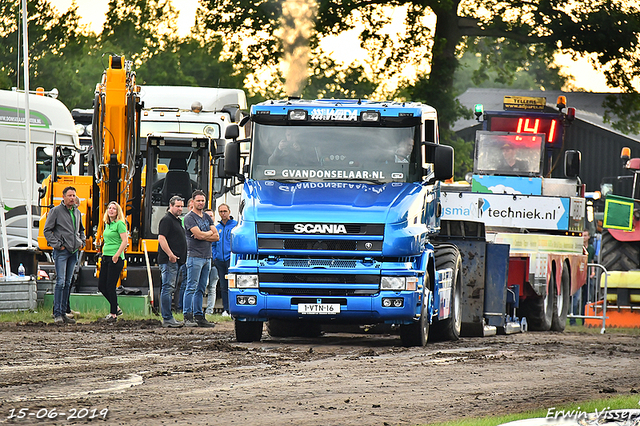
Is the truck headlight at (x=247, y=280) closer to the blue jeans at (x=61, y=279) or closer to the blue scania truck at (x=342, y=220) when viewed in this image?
the blue scania truck at (x=342, y=220)

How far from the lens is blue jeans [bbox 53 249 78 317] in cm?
1700

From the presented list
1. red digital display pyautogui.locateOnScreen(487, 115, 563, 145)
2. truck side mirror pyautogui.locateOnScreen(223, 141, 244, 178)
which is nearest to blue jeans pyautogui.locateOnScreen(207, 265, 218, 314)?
truck side mirror pyautogui.locateOnScreen(223, 141, 244, 178)

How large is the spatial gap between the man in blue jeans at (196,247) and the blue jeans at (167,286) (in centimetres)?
22

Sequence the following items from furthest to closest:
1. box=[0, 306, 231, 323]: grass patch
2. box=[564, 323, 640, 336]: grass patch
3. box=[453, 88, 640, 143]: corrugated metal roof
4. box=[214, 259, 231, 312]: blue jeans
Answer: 1. box=[453, 88, 640, 143]: corrugated metal roof
2. box=[564, 323, 640, 336]: grass patch
3. box=[214, 259, 231, 312]: blue jeans
4. box=[0, 306, 231, 323]: grass patch

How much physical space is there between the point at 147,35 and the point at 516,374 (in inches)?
1863

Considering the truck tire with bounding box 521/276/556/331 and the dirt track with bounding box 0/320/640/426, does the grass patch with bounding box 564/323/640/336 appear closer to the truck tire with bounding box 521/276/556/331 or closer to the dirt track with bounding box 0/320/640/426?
the truck tire with bounding box 521/276/556/331

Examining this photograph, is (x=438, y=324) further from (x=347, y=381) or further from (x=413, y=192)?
(x=347, y=381)

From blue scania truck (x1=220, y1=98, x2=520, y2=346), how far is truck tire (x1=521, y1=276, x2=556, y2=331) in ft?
13.4

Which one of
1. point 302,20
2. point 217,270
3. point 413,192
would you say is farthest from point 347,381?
point 302,20

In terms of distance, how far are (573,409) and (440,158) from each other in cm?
614

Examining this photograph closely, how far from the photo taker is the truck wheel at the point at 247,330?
1407cm

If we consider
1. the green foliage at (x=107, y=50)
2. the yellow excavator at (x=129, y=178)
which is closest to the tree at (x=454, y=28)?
the green foliage at (x=107, y=50)

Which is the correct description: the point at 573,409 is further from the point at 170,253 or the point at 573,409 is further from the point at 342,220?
→ the point at 170,253

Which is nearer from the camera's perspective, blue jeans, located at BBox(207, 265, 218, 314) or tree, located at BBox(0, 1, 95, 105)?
blue jeans, located at BBox(207, 265, 218, 314)
